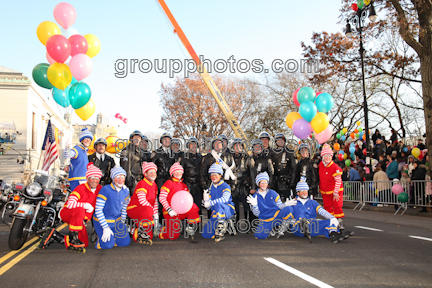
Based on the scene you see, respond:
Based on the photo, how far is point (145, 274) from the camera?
5.03 meters

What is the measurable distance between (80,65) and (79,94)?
87cm

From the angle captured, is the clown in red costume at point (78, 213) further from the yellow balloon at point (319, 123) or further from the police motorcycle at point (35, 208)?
the yellow balloon at point (319, 123)

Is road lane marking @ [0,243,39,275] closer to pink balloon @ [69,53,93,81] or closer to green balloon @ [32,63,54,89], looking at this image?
pink balloon @ [69,53,93,81]

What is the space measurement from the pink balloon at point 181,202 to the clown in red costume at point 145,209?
0.48 metres

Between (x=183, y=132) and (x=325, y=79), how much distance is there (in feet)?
47.4

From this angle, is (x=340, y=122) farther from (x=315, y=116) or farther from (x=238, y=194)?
(x=238, y=194)

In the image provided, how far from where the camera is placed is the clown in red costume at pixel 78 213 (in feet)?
21.4

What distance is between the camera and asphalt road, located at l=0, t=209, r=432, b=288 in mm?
4656

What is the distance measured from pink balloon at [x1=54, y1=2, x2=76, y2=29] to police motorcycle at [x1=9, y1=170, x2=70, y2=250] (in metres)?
5.69

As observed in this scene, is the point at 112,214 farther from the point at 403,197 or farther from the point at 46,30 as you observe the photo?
the point at 403,197

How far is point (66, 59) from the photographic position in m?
11.0

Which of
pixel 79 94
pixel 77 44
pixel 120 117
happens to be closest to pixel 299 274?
pixel 79 94

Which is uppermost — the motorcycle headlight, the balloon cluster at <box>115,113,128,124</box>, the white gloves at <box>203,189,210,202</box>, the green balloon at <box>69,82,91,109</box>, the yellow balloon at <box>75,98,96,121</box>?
the balloon cluster at <box>115,113,128,124</box>

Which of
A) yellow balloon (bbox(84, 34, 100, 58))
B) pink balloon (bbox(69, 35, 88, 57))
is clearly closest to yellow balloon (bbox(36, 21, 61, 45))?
pink balloon (bbox(69, 35, 88, 57))
